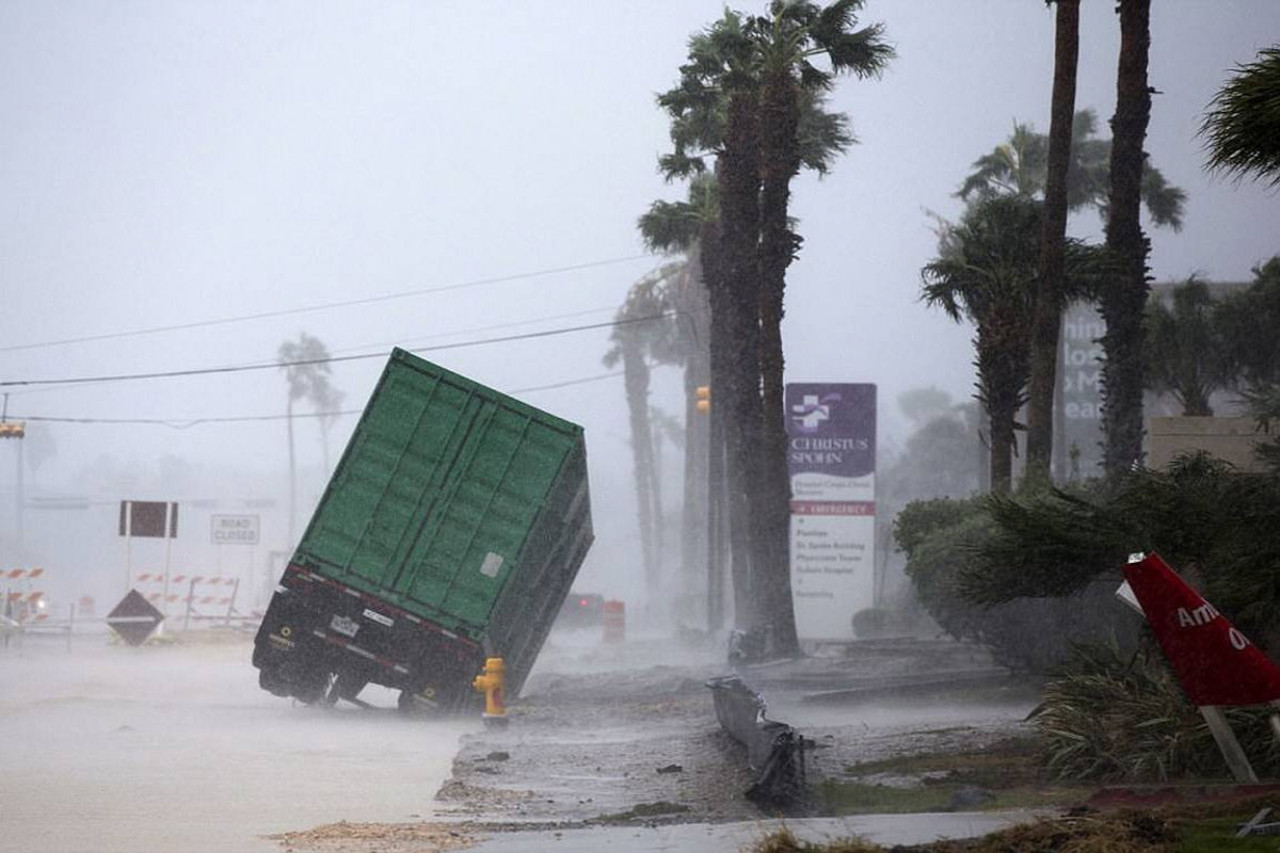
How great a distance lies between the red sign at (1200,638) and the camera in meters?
10.9

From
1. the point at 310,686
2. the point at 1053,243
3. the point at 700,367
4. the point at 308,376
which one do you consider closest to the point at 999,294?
the point at 1053,243

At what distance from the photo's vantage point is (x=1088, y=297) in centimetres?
2739

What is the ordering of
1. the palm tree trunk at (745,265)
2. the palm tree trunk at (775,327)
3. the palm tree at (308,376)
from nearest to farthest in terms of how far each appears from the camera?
the palm tree trunk at (775,327)
the palm tree trunk at (745,265)
the palm tree at (308,376)

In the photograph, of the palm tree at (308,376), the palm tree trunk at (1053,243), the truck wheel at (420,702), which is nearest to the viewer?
the truck wheel at (420,702)

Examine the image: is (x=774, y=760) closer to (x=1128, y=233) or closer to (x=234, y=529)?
(x=1128, y=233)

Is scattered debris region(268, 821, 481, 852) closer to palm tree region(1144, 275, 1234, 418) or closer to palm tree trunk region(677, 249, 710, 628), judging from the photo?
palm tree region(1144, 275, 1234, 418)

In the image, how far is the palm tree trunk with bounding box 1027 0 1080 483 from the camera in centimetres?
2591

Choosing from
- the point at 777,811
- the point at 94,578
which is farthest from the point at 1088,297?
the point at 94,578

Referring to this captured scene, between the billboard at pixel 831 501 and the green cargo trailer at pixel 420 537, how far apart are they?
16.2 meters

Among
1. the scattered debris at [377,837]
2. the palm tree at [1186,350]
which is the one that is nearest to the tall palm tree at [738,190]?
the palm tree at [1186,350]

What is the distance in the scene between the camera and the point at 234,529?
5809 centimetres

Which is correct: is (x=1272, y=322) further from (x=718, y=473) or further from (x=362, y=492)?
(x=362, y=492)

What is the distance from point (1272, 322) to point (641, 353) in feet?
201

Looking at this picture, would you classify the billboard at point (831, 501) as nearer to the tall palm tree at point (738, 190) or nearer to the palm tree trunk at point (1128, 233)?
the tall palm tree at point (738, 190)
